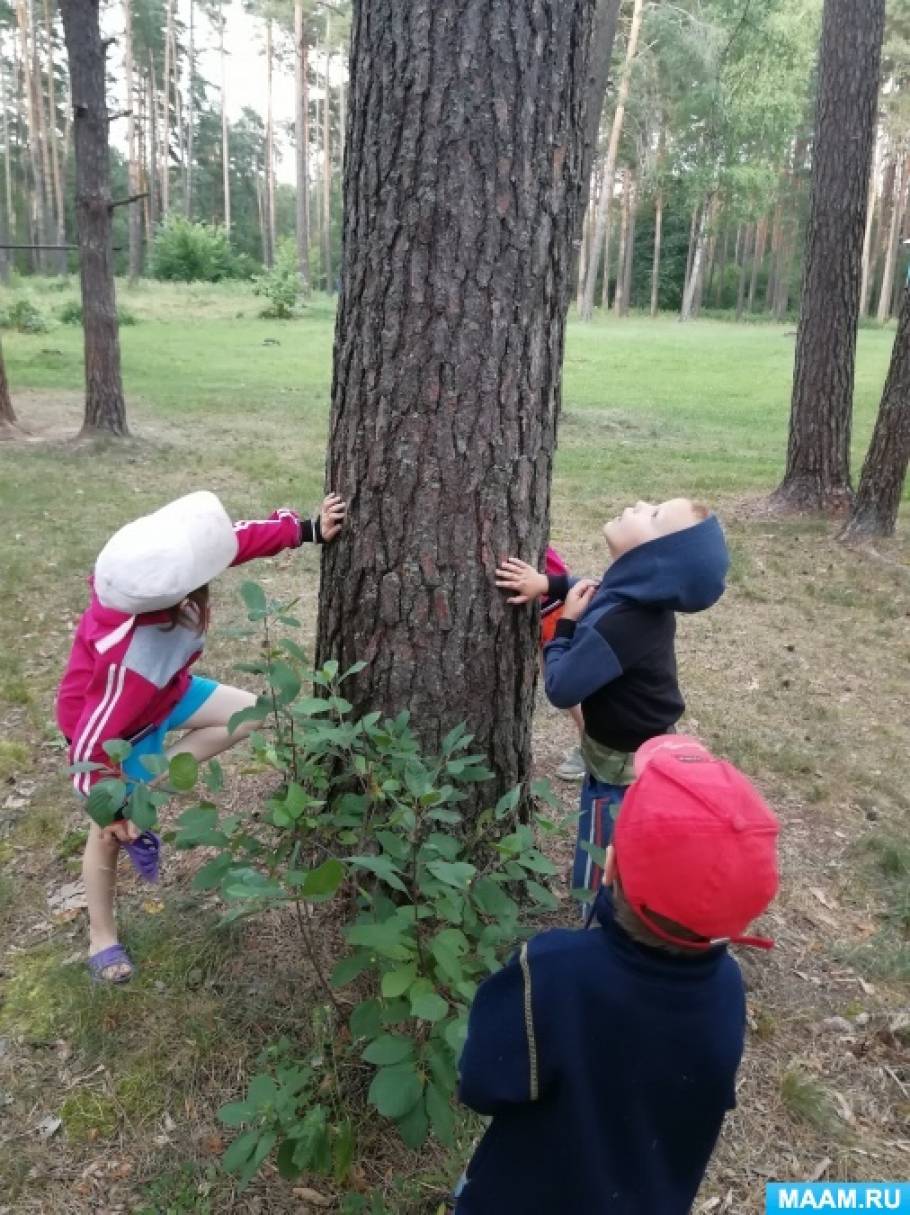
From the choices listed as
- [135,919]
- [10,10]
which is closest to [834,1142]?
[135,919]

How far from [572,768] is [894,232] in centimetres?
4182

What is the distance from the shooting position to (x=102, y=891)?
8.30ft

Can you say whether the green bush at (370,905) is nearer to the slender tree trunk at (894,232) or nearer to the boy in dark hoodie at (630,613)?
the boy in dark hoodie at (630,613)

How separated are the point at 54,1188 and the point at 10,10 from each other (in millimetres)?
43422

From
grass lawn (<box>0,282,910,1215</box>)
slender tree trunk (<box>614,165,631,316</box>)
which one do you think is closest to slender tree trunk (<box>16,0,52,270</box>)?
slender tree trunk (<box>614,165,631,316</box>)

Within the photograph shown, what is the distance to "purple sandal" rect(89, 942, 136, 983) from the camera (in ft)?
8.14

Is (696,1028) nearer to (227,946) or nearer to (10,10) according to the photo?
(227,946)

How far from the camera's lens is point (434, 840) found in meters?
1.72

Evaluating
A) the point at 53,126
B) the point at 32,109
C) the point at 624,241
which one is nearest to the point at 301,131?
the point at 32,109

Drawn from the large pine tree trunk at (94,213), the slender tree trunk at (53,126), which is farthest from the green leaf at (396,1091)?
the slender tree trunk at (53,126)

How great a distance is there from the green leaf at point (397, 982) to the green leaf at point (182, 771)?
19.3 inches

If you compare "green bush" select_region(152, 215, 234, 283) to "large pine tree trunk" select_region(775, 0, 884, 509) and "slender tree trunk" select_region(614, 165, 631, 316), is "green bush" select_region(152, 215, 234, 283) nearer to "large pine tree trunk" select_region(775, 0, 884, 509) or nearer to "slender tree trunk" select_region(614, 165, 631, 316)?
"slender tree trunk" select_region(614, 165, 631, 316)

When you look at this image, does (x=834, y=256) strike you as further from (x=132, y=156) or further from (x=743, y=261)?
(x=743, y=261)

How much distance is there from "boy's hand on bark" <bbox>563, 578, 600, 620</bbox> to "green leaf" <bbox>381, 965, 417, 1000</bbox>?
43.8 inches
